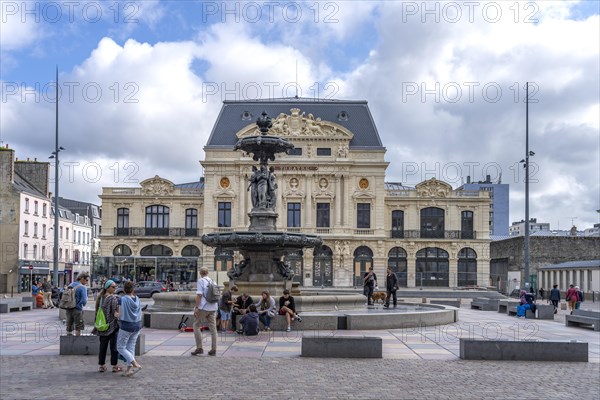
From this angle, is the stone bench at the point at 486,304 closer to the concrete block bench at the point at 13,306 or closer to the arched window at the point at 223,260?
the concrete block bench at the point at 13,306

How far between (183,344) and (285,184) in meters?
56.6

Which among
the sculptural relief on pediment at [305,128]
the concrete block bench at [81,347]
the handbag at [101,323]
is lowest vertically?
the concrete block bench at [81,347]

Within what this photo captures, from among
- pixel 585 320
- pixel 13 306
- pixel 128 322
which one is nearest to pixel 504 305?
pixel 585 320

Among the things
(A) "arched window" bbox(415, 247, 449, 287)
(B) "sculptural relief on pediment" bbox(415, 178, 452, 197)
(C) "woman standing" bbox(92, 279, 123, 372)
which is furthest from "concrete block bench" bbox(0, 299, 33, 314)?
(B) "sculptural relief on pediment" bbox(415, 178, 452, 197)

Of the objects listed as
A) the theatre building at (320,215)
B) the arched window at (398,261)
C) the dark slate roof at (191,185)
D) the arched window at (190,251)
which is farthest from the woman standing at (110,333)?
the dark slate roof at (191,185)

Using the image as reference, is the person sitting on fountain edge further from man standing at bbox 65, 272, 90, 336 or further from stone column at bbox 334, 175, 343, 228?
stone column at bbox 334, 175, 343, 228

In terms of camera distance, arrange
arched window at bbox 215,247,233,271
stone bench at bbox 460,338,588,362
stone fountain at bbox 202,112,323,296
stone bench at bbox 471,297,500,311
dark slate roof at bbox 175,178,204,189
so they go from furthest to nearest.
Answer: dark slate roof at bbox 175,178,204,189
arched window at bbox 215,247,233,271
stone bench at bbox 471,297,500,311
stone fountain at bbox 202,112,323,296
stone bench at bbox 460,338,588,362

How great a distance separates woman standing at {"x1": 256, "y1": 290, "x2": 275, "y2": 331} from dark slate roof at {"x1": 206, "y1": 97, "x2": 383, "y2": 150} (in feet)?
180

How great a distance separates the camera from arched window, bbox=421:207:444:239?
7262cm

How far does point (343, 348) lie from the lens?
14289 mm

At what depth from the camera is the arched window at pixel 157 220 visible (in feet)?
241

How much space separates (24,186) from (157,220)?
1505 centimetres

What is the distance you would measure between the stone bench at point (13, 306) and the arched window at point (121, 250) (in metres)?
41.7

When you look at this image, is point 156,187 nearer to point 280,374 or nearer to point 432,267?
point 432,267
